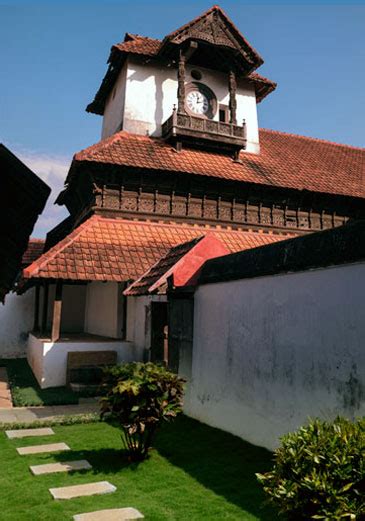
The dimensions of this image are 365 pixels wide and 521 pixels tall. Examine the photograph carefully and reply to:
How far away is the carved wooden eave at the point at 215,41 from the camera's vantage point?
15273 mm

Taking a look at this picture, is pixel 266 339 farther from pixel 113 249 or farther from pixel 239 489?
pixel 113 249

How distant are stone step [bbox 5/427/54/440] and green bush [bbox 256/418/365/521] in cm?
527

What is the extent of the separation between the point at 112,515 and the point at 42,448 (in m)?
2.75

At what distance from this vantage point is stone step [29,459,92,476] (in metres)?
5.54

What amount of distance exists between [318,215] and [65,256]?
396 inches

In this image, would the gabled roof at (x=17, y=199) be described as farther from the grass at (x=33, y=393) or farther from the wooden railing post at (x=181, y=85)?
the wooden railing post at (x=181, y=85)

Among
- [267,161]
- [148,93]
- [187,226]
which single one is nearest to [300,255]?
[187,226]

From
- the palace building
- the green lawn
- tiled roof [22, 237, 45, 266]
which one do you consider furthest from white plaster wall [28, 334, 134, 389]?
tiled roof [22, 237, 45, 266]

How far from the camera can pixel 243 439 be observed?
6629mm

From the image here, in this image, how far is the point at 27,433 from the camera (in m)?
7.47

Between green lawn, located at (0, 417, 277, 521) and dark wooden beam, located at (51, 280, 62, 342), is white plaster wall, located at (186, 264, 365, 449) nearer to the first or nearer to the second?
green lawn, located at (0, 417, 277, 521)

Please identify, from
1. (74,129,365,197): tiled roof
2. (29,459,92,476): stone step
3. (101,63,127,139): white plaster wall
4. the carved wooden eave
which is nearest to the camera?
(29,459,92,476): stone step

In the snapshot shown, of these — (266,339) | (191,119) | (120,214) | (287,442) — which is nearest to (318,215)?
(191,119)

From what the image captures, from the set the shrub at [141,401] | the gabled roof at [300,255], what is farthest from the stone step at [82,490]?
the gabled roof at [300,255]
